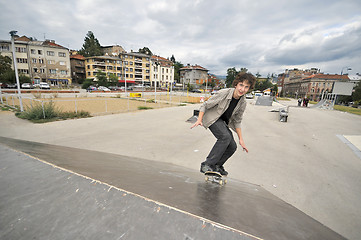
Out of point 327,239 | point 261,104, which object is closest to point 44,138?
point 327,239

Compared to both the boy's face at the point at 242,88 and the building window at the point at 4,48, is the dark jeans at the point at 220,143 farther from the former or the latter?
the building window at the point at 4,48

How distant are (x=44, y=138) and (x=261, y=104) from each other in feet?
80.6

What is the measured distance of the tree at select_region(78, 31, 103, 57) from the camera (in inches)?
2850

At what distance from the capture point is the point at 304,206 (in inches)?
108

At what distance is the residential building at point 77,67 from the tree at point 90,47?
48.1ft

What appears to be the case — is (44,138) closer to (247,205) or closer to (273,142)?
(247,205)

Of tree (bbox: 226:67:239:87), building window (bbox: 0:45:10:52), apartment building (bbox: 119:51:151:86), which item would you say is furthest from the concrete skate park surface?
tree (bbox: 226:67:239:87)

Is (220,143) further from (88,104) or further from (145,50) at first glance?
(145,50)

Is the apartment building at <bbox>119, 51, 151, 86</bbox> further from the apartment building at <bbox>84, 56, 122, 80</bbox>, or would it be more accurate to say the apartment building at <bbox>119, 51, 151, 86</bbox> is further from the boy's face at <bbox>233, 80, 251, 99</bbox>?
the boy's face at <bbox>233, 80, 251, 99</bbox>

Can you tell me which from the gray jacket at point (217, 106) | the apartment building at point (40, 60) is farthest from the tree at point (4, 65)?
the gray jacket at point (217, 106)

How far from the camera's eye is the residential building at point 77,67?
190 ft

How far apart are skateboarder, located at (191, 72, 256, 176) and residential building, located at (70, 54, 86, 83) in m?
65.8

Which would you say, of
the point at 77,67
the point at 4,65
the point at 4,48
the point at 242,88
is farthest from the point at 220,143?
the point at 77,67

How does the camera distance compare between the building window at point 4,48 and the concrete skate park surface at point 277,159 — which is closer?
the concrete skate park surface at point 277,159
